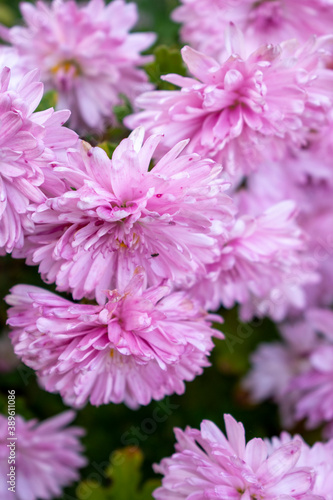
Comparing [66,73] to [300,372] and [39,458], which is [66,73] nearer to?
[39,458]

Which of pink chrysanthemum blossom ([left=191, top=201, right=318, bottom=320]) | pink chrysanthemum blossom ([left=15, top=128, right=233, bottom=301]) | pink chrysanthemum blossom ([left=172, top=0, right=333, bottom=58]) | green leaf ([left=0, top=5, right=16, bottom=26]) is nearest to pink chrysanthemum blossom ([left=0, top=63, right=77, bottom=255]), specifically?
pink chrysanthemum blossom ([left=15, top=128, right=233, bottom=301])

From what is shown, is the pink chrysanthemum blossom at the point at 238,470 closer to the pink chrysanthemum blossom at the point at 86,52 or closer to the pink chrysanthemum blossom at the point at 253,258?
the pink chrysanthemum blossom at the point at 253,258

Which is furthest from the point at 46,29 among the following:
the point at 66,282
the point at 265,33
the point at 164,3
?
the point at 164,3

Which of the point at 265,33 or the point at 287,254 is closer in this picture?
the point at 287,254

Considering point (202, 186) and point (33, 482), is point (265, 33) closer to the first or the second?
point (202, 186)

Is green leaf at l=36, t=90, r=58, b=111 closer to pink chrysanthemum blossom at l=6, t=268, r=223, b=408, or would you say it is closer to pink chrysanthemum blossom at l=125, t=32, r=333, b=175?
pink chrysanthemum blossom at l=125, t=32, r=333, b=175
